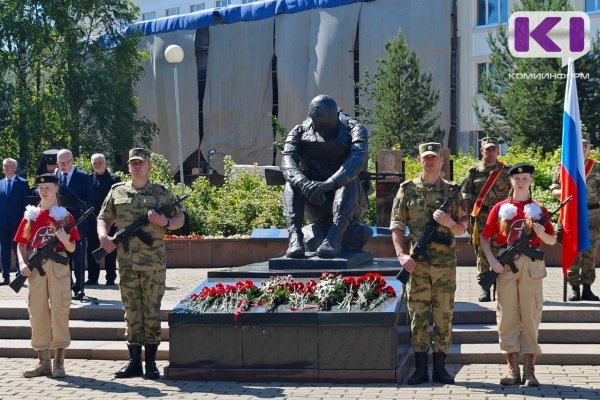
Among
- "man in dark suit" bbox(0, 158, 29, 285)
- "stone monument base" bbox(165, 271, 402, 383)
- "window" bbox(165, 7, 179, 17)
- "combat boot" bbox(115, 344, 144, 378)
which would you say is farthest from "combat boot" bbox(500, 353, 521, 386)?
"window" bbox(165, 7, 179, 17)

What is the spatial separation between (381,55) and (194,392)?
34.8 meters

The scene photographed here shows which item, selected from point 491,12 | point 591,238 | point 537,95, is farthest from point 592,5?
point 591,238

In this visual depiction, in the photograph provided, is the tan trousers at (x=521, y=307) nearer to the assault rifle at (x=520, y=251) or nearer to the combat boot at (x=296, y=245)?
the assault rifle at (x=520, y=251)

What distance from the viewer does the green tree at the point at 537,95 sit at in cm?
3222

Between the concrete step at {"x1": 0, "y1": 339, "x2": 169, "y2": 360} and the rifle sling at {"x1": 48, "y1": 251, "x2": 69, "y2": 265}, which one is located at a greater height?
the rifle sling at {"x1": 48, "y1": 251, "x2": 69, "y2": 265}

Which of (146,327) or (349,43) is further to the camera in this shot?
(349,43)

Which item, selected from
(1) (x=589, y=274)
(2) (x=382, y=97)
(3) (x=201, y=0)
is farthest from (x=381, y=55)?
(1) (x=589, y=274)

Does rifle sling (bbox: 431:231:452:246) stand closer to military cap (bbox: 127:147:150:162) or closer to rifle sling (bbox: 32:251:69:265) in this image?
military cap (bbox: 127:147:150:162)

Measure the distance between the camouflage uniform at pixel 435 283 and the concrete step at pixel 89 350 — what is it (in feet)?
9.08

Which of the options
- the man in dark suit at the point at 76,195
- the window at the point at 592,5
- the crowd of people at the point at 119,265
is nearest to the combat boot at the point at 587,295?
the crowd of people at the point at 119,265

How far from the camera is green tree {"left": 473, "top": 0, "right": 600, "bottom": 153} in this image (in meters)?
32.2

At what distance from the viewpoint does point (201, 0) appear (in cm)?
6116

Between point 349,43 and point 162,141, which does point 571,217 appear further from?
point 162,141

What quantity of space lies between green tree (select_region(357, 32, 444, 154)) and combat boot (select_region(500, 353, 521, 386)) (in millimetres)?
28768
